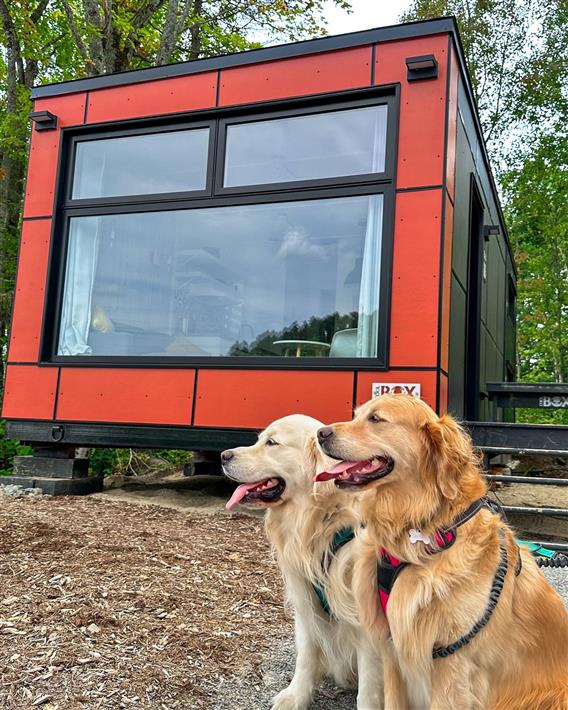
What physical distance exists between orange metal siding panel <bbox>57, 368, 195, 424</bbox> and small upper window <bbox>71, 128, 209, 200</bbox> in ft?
6.23

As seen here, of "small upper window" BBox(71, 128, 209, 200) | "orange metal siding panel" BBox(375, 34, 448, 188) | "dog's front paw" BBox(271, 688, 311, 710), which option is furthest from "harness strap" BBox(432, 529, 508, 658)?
"small upper window" BBox(71, 128, 209, 200)

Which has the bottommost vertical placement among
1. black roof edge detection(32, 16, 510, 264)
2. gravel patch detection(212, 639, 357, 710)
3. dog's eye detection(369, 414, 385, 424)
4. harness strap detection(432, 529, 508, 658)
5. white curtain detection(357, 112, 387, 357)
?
gravel patch detection(212, 639, 357, 710)

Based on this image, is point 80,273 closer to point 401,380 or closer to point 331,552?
point 401,380

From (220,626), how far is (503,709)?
156cm

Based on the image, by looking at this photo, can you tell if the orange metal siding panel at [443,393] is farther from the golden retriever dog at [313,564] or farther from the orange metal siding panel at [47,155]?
the orange metal siding panel at [47,155]

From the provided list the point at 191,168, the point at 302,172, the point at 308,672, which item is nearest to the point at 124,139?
the point at 191,168

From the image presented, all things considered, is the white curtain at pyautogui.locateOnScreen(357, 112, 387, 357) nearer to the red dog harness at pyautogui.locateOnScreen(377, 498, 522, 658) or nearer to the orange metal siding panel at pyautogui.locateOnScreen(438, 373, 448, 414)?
the orange metal siding panel at pyautogui.locateOnScreen(438, 373, 448, 414)

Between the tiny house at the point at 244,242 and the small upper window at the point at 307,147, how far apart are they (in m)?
0.02

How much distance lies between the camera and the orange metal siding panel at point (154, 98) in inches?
254

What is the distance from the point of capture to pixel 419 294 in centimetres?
541

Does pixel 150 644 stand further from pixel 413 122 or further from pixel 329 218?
pixel 413 122

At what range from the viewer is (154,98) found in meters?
6.64

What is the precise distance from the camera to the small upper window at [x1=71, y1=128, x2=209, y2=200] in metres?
6.45

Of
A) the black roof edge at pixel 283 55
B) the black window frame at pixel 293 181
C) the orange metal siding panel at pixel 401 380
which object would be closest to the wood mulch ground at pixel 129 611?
the orange metal siding panel at pixel 401 380
